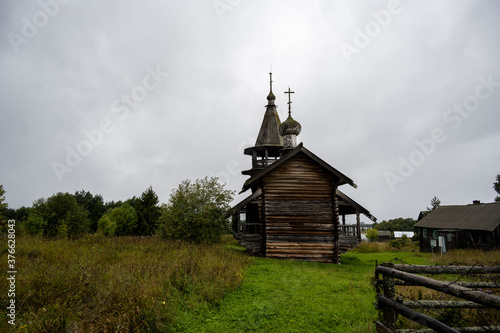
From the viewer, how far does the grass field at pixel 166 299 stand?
17.0 feet

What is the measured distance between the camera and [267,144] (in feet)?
80.6

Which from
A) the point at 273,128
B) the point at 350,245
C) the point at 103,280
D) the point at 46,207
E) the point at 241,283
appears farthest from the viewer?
the point at 46,207

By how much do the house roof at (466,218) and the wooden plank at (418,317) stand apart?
94.2ft

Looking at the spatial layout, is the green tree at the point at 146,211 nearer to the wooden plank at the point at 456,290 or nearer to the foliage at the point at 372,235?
the wooden plank at the point at 456,290

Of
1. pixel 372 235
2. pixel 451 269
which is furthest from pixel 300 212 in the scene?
pixel 372 235

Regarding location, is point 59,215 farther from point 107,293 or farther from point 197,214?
point 107,293

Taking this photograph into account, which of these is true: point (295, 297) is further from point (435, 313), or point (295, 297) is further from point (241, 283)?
point (435, 313)

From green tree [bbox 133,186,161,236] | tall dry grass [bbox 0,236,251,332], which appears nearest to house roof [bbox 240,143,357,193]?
tall dry grass [bbox 0,236,251,332]

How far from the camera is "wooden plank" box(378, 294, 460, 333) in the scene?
337cm

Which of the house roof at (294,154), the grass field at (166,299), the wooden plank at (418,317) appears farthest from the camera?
the house roof at (294,154)


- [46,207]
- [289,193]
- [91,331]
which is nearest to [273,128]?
[289,193]

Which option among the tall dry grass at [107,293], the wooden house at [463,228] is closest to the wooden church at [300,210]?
the tall dry grass at [107,293]

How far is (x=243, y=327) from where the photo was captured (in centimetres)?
608

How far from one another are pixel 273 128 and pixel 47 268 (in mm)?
21468
